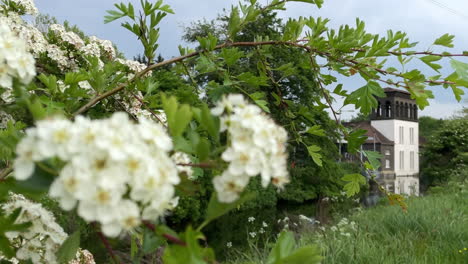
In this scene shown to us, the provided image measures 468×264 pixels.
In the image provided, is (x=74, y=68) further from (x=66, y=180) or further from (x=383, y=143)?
(x=383, y=143)

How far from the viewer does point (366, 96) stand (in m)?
1.79

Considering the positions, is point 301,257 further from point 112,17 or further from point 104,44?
point 104,44

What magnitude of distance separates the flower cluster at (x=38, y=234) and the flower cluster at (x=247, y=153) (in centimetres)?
61

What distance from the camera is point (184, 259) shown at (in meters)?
0.75

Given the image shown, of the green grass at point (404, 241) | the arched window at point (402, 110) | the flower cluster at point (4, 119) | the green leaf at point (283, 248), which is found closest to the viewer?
the green leaf at point (283, 248)

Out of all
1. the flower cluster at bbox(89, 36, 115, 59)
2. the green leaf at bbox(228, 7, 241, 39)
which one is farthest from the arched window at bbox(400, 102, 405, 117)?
the green leaf at bbox(228, 7, 241, 39)

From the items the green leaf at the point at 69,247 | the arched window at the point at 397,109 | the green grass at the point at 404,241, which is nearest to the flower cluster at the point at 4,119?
the green leaf at the point at 69,247

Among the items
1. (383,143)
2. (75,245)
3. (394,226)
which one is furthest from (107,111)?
(383,143)

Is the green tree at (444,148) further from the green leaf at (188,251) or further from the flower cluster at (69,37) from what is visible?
the green leaf at (188,251)

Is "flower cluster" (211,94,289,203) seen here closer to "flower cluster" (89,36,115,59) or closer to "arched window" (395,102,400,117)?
"flower cluster" (89,36,115,59)

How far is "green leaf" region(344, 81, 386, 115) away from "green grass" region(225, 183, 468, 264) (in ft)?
8.74

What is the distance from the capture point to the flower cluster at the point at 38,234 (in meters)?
1.15

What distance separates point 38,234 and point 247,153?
0.77m

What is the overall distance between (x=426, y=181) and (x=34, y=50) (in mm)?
29923
